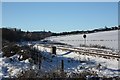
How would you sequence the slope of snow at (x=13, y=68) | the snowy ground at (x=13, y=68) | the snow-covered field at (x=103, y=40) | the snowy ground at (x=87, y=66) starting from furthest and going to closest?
the snow-covered field at (x=103, y=40) → the snowy ground at (x=87, y=66) → the slope of snow at (x=13, y=68) → the snowy ground at (x=13, y=68)

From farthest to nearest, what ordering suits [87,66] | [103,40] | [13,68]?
[103,40]
[87,66]
[13,68]

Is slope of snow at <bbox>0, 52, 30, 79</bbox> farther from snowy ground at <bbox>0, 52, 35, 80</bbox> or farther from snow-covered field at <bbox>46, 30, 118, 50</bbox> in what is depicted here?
snow-covered field at <bbox>46, 30, 118, 50</bbox>

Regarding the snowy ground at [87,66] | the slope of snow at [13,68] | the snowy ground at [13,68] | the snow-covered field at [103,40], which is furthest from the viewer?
the snow-covered field at [103,40]

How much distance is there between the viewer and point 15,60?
921 inches

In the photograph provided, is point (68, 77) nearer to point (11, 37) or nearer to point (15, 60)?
point (15, 60)

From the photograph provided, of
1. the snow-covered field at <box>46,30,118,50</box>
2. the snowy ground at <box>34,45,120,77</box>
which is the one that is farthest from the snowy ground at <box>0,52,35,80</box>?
the snow-covered field at <box>46,30,118,50</box>

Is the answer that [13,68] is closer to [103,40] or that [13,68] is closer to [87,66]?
[87,66]

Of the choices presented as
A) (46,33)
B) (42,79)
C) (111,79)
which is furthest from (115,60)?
(46,33)

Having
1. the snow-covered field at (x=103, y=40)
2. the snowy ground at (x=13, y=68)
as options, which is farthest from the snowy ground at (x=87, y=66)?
the snow-covered field at (x=103, y=40)

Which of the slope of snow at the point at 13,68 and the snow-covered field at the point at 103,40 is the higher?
the snow-covered field at the point at 103,40

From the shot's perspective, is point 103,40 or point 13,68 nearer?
point 13,68

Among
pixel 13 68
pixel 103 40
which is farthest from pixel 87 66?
pixel 103 40

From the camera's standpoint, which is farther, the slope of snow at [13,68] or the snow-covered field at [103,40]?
the snow-covered field at [103,40]

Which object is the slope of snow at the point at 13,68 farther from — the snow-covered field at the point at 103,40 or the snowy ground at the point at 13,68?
the snow-covered field at the point at 103,40
